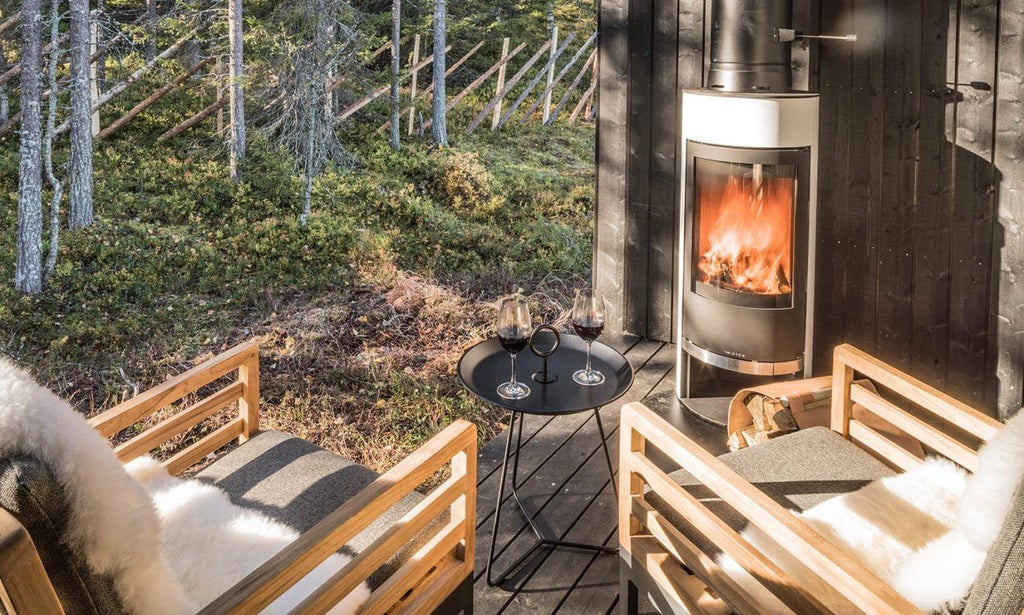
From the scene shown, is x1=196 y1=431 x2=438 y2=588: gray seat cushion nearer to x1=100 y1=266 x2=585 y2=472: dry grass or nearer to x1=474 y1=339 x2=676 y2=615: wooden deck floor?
x1=474 y1=339 x2=676 y2=615: wooden deck floor

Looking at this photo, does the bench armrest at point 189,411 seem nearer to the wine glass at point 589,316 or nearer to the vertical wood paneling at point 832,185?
the wine glass at point 589,316

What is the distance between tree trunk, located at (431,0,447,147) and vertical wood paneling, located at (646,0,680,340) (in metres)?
3.27

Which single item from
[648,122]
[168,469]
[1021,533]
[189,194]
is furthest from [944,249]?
[189,194]

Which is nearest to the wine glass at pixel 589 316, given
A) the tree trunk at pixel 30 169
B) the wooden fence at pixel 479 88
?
the tree trunk at pixel 30 169

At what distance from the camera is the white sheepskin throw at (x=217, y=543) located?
145 cm

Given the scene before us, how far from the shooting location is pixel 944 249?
283 cm

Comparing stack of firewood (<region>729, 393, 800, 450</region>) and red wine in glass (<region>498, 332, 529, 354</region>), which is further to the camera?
stack of firewood (<region>729, 393, 800, 450</region>)

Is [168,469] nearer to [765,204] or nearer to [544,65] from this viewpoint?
[765,204]

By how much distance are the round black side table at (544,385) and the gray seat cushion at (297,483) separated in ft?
1.20

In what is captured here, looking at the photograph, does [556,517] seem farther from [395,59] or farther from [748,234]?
[395,59]

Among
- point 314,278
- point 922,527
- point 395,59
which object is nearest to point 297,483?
point 922,527

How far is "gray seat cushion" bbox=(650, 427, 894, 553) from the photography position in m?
1.77

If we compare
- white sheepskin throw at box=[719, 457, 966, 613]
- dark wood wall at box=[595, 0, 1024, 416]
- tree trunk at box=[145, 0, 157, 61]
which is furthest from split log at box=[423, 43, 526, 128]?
white sheepskin throw at box=[719, 457, 966, 613]

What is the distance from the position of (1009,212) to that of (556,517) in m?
1.69
